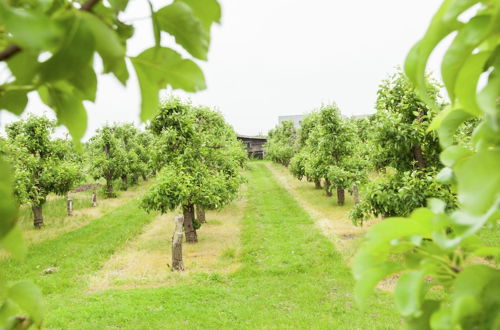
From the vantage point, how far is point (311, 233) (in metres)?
14.0

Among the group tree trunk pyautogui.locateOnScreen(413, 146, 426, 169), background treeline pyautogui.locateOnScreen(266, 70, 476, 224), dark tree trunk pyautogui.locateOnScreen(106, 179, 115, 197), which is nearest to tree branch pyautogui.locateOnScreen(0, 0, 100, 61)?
background treeline pyautogui.locateOnScreen(266, 70, 476, 224)

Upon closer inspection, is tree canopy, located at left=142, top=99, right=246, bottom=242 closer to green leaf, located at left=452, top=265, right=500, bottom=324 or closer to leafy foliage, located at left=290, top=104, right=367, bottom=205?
leafy foliage, located at left=290, top=104, right=367, bottom=205

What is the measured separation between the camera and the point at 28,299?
66 cm

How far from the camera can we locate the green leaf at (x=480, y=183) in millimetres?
386

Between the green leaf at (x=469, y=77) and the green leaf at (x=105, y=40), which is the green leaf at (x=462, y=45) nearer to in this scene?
the green leaf at (x=469, y=77)

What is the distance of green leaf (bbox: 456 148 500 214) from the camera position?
1.27 ft

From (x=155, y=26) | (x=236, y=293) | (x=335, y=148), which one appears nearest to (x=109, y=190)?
(x=335, y=148)

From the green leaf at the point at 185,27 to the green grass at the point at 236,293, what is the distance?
7.21 m

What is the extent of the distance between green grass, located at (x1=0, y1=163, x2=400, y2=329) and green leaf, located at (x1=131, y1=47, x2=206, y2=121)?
717cm

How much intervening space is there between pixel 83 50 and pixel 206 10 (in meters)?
0.28

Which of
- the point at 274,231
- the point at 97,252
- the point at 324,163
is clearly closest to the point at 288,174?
the point at 324,163

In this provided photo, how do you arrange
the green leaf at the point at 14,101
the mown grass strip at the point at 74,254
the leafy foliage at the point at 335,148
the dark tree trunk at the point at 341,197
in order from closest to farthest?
the green leaf at the point at 14,101, the mown grass strip at the point at 74,254, the dark tree trunk at the point at 341,197, the leafy foliage at the point at 335,148

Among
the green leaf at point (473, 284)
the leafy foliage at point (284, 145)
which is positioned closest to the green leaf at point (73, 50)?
the green leaf at point (473, 284)

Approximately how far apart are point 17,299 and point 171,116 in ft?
44.5
